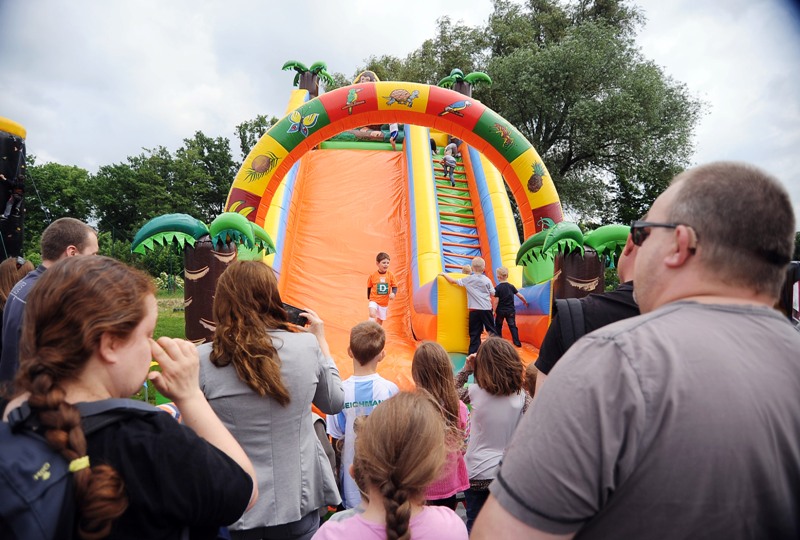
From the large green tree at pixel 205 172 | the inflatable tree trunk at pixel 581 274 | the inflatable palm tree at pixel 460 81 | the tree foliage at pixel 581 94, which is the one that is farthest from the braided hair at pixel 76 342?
the large green tree at pixel 205 172

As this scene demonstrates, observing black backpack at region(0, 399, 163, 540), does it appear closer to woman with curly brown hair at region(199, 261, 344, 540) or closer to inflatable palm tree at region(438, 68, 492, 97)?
woman with curly brown hair at region(199, 261, 344, 540)

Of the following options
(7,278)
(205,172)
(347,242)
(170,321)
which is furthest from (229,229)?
(205,172)

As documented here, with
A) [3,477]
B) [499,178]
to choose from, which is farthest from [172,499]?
[499,178]

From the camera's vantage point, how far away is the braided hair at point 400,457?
1125 millimetres

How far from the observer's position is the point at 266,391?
1544 millimetres

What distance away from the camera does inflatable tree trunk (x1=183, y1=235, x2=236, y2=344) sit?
162 inches

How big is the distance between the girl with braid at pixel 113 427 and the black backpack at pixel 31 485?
0.04ft

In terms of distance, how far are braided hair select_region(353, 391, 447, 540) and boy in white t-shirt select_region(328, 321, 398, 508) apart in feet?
3.81

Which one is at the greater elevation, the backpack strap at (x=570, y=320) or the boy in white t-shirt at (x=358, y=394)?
the backpack strap at (x=570, y=320)

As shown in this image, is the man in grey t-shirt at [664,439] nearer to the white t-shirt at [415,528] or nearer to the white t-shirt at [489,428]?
the white t-shirt at [415,528]

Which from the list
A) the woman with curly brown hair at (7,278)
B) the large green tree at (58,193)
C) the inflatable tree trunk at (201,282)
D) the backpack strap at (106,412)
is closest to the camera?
the backpack strap at (106,412)

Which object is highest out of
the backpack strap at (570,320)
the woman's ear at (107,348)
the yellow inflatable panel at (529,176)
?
the yellow inflatable panel at (529,176)

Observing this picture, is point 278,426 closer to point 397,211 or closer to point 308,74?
point 397,211

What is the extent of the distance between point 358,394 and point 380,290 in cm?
404
